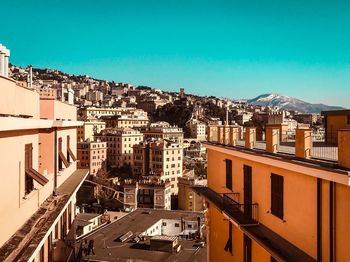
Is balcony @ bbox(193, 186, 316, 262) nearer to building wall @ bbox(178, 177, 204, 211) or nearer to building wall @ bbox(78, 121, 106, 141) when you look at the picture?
building wall @ bbox(178, 177, 204, 211)

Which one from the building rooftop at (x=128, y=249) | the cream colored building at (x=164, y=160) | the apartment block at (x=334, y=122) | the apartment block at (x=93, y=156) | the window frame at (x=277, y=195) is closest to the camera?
the window frame at (x=277, y=195)

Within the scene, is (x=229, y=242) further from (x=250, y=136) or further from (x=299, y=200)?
(x=299, y=200)

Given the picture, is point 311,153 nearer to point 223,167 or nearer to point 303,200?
point 303,200

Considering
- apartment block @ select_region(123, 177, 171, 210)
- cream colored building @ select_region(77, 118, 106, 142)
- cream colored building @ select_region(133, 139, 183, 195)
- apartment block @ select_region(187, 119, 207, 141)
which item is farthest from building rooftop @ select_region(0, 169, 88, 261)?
apartment block @ select_region(187, 119, 207, 141)

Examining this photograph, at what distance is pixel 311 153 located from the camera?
298 inches

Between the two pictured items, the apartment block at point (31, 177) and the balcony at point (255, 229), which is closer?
the apartment block at point (31, 177)

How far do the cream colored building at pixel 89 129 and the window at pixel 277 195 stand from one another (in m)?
99.2

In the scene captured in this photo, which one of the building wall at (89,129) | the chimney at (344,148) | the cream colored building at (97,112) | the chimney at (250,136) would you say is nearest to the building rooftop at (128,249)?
the chimney at (250,136)

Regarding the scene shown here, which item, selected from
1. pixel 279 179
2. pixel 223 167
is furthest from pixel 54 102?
pixel 279 179

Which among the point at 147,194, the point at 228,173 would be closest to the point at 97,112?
the point at 147,194

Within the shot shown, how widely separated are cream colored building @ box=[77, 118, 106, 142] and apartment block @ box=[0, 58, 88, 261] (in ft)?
312

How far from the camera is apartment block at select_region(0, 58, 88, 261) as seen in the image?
6.75m

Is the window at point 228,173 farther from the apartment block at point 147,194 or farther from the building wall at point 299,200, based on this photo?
the apartment block at point 147,194

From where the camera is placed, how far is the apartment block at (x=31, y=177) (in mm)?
6754
